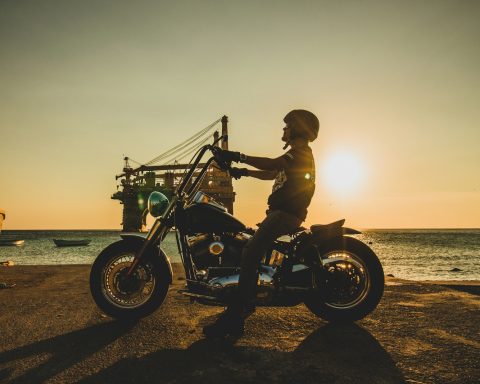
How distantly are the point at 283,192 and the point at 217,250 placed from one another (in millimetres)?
895

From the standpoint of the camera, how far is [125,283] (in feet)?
11.2

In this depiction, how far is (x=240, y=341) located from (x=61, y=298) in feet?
9.70

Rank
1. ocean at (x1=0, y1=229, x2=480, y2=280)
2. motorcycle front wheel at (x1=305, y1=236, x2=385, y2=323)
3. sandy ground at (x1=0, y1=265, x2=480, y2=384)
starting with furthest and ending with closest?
ocean at (x1=0, y1=229, x2=480, y2=280) < motorcycle front wheel at (x1=305, y1=236, x2=385, y2=323) < sandy ground at (x1=0, y1=265, x2=480, y2=384)

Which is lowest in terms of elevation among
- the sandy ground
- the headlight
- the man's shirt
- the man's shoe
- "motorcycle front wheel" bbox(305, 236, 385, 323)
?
the sandy ground

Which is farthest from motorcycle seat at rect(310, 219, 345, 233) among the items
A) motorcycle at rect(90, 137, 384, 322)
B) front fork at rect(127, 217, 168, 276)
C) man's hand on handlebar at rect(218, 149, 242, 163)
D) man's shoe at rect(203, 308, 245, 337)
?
front fork at rect(127, 217, 168, 276)

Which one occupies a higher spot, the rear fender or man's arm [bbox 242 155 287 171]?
man's arm [bbox 242 155 287 171]

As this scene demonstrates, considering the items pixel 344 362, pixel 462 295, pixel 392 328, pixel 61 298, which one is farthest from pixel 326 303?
pixel 61 298

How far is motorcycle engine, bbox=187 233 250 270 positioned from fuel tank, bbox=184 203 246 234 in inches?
3.7

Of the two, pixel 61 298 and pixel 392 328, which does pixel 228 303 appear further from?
pixel 61 298

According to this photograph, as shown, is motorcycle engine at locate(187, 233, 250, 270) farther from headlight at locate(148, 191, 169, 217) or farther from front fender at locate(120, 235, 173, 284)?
headlight at locate(148, 191, 169, 217)

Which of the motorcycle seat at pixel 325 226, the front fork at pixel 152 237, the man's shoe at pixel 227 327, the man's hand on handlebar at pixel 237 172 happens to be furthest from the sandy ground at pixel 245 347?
the man's hand on handlebar at pixel 237 172

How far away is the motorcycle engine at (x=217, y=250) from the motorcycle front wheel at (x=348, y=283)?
0.83 metres

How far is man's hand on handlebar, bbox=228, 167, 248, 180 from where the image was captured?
10.7ft

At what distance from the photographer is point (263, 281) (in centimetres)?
318
